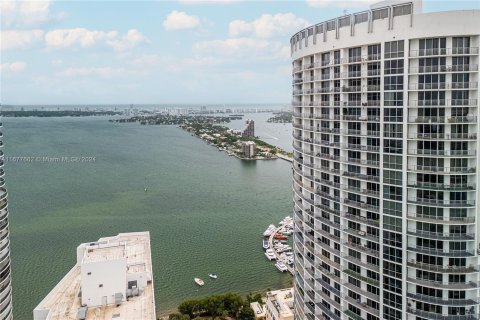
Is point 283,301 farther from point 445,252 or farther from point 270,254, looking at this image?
point 445,252

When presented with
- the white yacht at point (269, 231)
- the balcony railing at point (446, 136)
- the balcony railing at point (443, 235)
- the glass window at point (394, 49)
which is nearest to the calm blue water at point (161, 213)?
the white yacht at point (269, 231)

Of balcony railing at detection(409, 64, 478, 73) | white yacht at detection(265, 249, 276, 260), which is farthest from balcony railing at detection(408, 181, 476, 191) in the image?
white yacht at detection(265, 249, 276, 260)

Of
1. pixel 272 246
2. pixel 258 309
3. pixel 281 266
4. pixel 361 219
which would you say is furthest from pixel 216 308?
pixel 272 246

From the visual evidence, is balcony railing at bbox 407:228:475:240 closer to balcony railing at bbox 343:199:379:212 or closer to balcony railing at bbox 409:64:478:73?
balcony railing at bbox 343:199:379:212

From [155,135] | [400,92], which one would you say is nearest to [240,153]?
[155,135]

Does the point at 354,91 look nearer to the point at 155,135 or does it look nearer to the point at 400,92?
the point at 400,92

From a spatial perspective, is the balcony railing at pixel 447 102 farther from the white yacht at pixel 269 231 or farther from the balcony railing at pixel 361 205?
the white yacht at pixel 269 231
